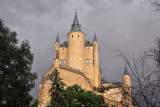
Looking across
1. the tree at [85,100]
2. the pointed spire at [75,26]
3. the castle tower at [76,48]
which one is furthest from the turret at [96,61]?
the tree at [85,100]

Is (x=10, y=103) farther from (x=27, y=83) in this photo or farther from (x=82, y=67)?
(x=82, y=67)

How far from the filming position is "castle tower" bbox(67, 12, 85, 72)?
48.1m

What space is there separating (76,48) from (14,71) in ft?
107

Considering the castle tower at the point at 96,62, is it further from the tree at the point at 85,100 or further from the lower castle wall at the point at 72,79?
the tree at the point at 85,100

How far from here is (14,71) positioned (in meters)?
17.2

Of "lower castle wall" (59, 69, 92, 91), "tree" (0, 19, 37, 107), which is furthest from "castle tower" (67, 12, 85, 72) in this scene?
"tree" (0, 19, 37, 107)

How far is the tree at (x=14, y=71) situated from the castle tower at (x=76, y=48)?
96.6 feet

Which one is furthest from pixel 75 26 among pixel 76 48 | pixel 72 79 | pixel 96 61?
pixel 72 79

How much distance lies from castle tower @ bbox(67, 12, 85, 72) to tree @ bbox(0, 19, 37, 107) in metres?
29.5

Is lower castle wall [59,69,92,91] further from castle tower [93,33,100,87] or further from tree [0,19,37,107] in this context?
tree [0,19,37,107]

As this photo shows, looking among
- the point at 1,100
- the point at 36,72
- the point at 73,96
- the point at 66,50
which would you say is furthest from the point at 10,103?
the point at 66,50

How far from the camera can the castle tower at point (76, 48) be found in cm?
4812

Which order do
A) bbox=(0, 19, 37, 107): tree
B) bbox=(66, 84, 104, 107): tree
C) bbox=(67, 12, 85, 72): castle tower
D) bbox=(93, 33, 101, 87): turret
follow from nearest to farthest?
bbox=(0, 19, 37, 107): tree < bbox=(66, 84, 104, 107): tree < bbox=(93, 33, 101, 87): turret < bbox=(67, 12, 85, 72): castle tower

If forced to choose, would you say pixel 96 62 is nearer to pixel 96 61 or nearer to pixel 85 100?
pixel 96 61
